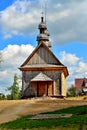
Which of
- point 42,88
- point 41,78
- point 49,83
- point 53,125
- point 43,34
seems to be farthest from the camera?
point 43,34

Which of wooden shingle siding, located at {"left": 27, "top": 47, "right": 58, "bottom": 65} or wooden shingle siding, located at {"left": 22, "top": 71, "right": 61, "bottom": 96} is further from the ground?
wooden shingle siding, located at {"left": 27, "top": 47, "right": 58, "bottom": 65}

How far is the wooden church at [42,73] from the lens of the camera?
202ft

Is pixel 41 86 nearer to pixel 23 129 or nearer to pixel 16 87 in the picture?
pixel 16 87

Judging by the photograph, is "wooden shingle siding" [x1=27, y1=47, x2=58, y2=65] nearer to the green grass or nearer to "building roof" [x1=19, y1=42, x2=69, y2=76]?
"building roof" [x1=19, y1=42, x2=69, y2=76]

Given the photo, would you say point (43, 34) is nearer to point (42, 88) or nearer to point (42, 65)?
point (42, 65)

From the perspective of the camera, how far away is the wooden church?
6166 centimetres

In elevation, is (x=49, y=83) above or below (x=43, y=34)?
below

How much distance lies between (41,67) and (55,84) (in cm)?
329

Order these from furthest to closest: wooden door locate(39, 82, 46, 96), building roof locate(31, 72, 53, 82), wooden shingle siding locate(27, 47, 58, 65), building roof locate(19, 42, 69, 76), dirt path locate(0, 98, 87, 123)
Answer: wooden shingle siding locate(27, 47, 58, 65)
building roof locate(19, 42, 69, 76)
wooden door locate(39, 82, 46, 96)
building roof locate(31, 72, 53, 82)
dirt path locate(0, 98, 87, 123)

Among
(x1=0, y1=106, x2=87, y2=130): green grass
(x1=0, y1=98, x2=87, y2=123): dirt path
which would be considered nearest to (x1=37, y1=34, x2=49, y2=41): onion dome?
(x1=0, y1=98, x2=87, y2=123): dirt path

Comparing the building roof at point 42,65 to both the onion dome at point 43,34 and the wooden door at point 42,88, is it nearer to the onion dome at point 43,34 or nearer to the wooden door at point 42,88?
the wooden door at point 42,88

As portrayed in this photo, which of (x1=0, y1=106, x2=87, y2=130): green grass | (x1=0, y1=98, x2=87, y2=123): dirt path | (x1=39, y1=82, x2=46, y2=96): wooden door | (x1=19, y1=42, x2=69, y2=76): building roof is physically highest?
(x1=19, y1=42, x2=69, y2=76): building roof

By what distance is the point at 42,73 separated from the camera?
62.2 metres

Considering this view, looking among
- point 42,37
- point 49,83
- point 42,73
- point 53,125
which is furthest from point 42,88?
point 53,125
